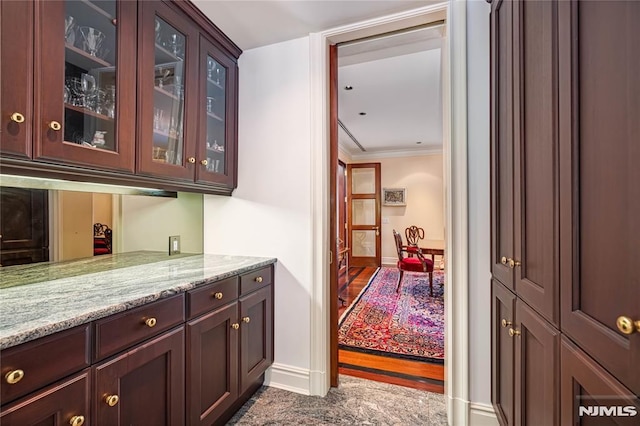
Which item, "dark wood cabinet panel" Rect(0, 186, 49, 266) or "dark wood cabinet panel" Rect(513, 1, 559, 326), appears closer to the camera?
"dark wood cabinet panel" Rect(513, 1, 559, 326)

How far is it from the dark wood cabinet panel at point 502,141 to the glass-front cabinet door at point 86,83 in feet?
5.57

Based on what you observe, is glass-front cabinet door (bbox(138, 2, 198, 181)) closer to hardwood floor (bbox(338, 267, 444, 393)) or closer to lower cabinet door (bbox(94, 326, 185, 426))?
lower cabinet door (bbox(94, 326, 185, 426))

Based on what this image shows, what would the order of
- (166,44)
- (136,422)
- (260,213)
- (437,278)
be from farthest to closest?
(437,278) < (260,213) < (166,44) < (136,422)

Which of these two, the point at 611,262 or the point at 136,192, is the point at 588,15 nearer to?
the point at 611,262

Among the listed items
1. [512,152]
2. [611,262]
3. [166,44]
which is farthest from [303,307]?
[166,44]

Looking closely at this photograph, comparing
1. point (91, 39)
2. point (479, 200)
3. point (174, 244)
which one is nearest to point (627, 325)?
point (479, 200)

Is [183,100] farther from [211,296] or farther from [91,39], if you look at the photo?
[211,296]

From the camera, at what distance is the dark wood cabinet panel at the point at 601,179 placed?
561 millimetres

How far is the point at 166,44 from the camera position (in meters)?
1.60

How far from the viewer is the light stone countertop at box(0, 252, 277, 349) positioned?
2.65 ft

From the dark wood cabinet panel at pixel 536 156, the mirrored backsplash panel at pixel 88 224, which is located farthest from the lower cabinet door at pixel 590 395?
the mirrored backsplash panel at pixel 88 224

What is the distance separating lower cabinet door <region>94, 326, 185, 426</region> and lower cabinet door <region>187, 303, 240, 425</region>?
0.19 ft

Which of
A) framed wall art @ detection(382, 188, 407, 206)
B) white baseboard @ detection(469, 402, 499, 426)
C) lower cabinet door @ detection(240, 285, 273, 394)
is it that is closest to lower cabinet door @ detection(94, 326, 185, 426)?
lower cabinet door @ detection(240, 285, 273, 394)

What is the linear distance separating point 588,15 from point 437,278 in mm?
5047
